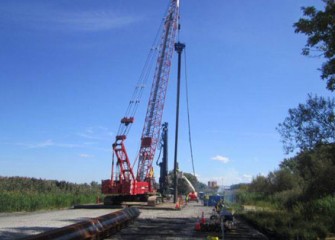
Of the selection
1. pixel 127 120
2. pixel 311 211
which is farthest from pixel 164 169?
pixel 311 211

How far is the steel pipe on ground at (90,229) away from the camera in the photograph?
11.4 m

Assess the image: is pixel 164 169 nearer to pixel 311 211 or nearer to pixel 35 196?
pixel 35 196

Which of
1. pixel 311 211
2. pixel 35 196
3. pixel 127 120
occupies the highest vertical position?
pixel 127 120

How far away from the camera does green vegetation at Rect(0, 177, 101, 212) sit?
36688 mm

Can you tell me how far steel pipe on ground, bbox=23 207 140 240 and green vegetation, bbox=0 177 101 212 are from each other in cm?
1889

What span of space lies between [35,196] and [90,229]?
29.4 metres

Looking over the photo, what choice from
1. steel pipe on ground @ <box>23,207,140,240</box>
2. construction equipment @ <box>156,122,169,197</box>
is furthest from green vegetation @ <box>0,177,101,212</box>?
steel pipe on ground @ <box>23,207,140,240</box>

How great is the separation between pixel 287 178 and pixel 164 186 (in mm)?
17199

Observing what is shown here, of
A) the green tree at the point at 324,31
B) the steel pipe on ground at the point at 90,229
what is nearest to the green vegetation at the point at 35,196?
the steel pipe on ground at the point at 90,229

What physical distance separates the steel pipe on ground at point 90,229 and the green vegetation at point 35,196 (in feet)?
62.0

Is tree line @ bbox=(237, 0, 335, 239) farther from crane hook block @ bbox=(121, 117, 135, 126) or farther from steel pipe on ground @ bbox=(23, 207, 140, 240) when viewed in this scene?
crane hook block @ bbox=(121, 117, 135, 126)

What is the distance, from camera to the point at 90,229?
14.2 meters

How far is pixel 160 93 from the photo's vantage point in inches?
2287

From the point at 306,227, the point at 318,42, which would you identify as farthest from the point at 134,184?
the point at 318,42
